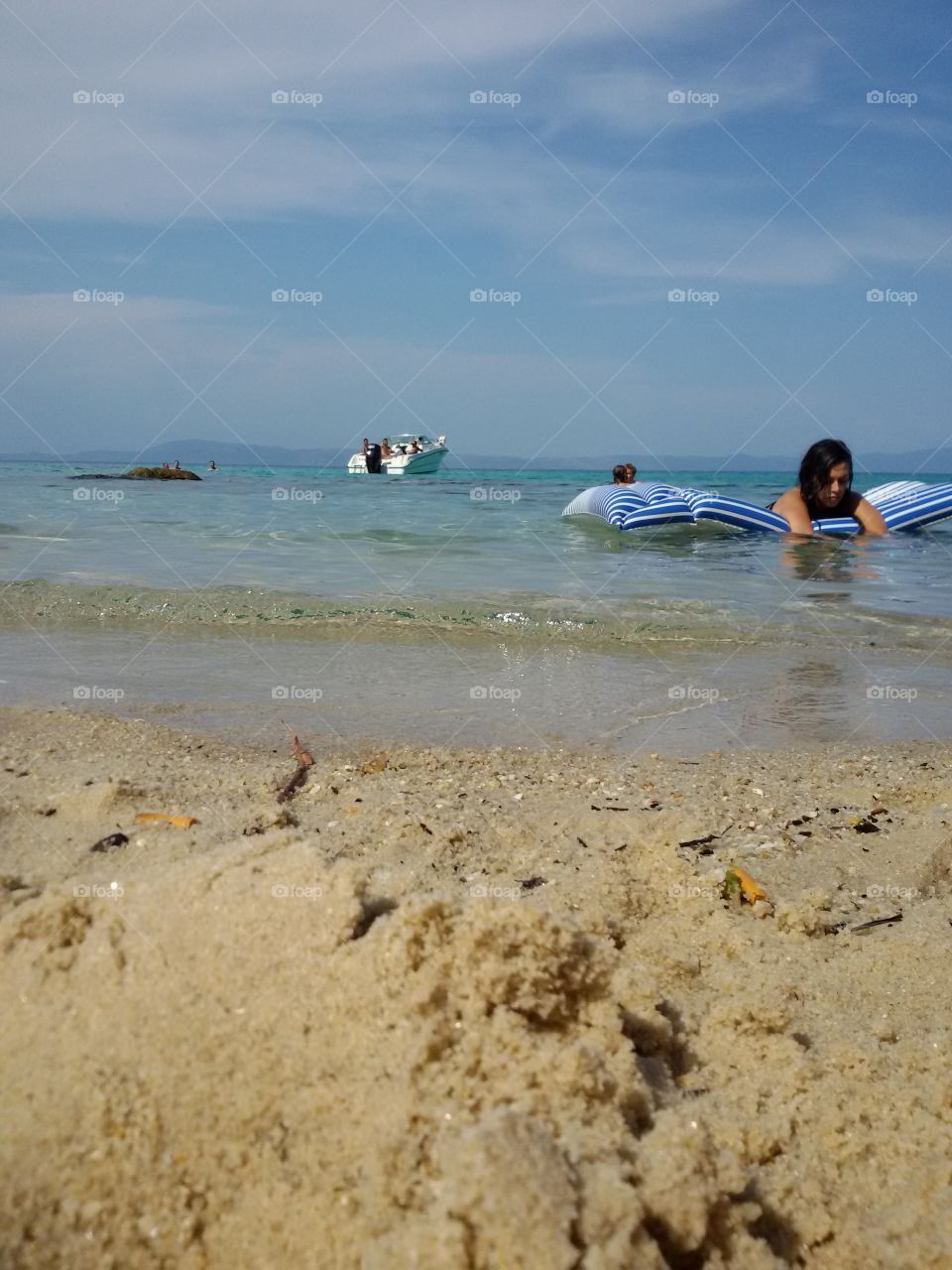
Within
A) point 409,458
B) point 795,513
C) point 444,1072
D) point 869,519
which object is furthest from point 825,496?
point 409,458

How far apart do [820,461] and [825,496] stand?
26.8 inches

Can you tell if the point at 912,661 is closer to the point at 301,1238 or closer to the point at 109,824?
the point at 109,824

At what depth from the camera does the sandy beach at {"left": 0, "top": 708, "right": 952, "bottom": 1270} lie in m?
1.08

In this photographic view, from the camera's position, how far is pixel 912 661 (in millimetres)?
5695

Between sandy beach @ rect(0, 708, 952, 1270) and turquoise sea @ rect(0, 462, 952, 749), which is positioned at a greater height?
sandy beach @ rect(0, 708, 952, 1270)

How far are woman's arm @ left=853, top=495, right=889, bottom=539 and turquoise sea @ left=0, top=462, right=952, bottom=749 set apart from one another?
0.82ft

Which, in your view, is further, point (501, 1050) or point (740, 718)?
point (740, 718)

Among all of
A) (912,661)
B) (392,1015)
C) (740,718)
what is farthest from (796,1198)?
(912,661)

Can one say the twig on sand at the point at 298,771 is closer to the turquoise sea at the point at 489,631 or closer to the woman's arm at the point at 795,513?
the turquoise sea at the point at 489,631

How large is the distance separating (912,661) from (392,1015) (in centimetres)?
513

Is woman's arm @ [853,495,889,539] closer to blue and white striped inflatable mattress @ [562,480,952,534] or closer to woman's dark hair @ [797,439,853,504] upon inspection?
blue and white striped inflatable mattress @ [562,480,952,534]

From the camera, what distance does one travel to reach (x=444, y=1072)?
4.00ft

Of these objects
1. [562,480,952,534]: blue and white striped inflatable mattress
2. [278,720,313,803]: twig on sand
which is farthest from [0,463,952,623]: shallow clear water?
[278,720,313,803]: twig on sand

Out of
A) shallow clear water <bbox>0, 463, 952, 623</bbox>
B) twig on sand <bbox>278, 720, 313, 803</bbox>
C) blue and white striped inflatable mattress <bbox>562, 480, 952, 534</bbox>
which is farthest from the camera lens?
blue and white striped inflatable mattress <bbox>562, 480, 952, 534</bbox>
